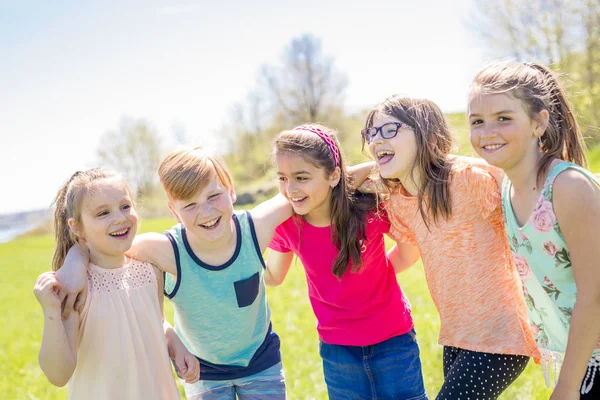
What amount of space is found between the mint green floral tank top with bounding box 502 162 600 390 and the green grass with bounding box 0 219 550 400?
5.72 feet

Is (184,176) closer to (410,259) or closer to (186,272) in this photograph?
(186,272)

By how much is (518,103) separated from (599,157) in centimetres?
2026

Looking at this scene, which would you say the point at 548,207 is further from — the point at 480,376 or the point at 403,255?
the point at 403,255

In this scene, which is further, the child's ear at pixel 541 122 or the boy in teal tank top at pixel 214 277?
the boy in teal tank top at pixel 214 277

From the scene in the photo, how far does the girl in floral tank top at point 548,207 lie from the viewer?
210 centimetres

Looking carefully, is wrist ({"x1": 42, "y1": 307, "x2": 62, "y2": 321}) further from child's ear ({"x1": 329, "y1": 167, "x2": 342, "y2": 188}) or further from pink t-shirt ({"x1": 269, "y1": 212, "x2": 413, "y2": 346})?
child's ear ({"x1": 329, "y1": 167, "x2": 342, "y2": 188})

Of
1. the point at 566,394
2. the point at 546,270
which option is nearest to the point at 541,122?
the point at 546,270

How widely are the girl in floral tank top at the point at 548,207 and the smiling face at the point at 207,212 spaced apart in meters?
1.30

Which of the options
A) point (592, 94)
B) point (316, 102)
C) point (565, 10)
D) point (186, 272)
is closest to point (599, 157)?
point (592, 94)

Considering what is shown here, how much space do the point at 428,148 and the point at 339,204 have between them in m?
0.58

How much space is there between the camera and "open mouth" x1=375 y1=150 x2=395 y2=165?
2.95 m

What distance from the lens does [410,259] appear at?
327 centimetres

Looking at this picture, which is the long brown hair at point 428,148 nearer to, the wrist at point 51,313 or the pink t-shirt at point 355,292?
the pink t-shirt at point 355,292

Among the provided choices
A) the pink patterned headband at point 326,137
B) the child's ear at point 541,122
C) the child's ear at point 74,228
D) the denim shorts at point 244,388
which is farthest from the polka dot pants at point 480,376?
the child's ear at point 74,228
